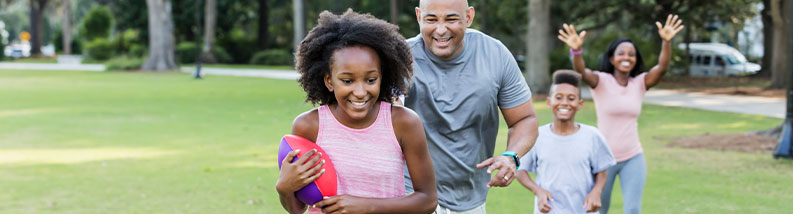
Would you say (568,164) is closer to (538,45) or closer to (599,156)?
(599,156)

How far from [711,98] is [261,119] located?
14199mm

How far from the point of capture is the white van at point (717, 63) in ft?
134

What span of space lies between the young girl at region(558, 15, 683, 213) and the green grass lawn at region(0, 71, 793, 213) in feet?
5.26

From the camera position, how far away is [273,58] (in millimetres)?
54344

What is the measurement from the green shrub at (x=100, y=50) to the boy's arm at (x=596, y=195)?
6053cm

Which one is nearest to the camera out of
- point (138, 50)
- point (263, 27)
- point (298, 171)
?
point (298, 171)

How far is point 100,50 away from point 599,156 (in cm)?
6080

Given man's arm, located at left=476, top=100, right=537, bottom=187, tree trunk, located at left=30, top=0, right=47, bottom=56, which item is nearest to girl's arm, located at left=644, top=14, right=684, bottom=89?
man's arm, located at left=476, top=100, right=537, bottom=187

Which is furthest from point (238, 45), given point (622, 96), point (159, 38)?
point (622, 96)

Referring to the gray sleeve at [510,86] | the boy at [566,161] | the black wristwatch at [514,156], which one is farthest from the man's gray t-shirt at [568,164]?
the black wristwatch at [514,156]

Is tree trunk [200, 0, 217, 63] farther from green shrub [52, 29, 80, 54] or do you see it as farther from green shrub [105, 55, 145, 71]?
green shrub [52, 29, 80, 54]

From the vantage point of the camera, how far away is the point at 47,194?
328 inches

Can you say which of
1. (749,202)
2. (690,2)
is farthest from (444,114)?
(690,2)

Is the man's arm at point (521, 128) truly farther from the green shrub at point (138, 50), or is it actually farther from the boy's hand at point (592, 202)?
the green shrub at point (138, 50)
